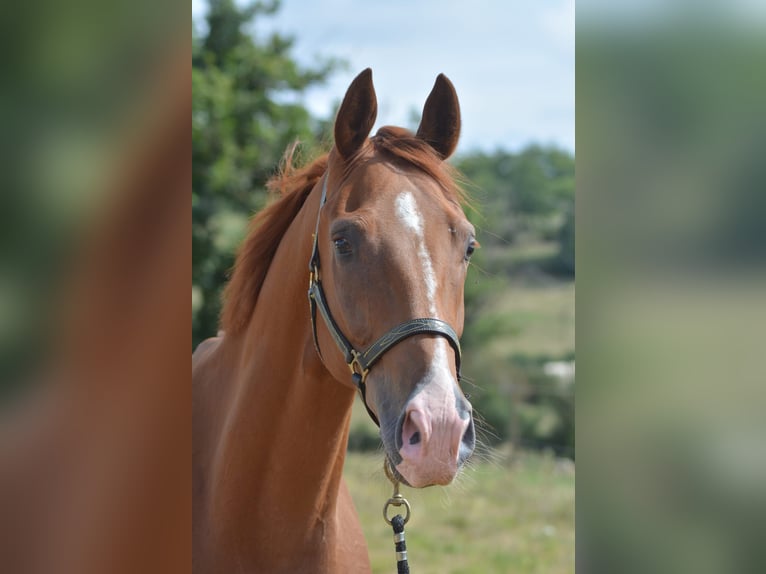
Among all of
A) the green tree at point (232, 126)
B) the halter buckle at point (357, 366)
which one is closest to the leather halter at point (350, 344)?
the halter buckle at point (357, 366)

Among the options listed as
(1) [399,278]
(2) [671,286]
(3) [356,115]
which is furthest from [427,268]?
(2) [671,286]

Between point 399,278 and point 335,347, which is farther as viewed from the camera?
point 335,347

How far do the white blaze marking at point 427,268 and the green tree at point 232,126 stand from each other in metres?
6.35

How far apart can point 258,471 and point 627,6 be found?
6.15 ft

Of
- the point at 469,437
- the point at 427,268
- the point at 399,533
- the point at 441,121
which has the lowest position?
the point at 399,533

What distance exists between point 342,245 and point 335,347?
31cm

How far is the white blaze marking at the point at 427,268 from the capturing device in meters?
1.81

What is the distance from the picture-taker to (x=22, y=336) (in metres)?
0.70

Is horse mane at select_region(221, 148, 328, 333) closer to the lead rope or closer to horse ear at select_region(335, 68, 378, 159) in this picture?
horse ear at select_region(335, 68, 378, 159)

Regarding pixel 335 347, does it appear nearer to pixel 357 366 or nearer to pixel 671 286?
pixel 357 366

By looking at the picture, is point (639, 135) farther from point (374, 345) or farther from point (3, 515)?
point (374, 345)

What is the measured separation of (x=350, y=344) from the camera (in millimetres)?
2061

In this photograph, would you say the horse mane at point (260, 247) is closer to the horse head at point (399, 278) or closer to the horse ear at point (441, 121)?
the horse head at point (399, 278)

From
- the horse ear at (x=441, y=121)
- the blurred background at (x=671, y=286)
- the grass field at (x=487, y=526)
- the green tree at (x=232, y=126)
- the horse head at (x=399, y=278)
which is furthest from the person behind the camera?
the green tree at (x=232, y=126)
